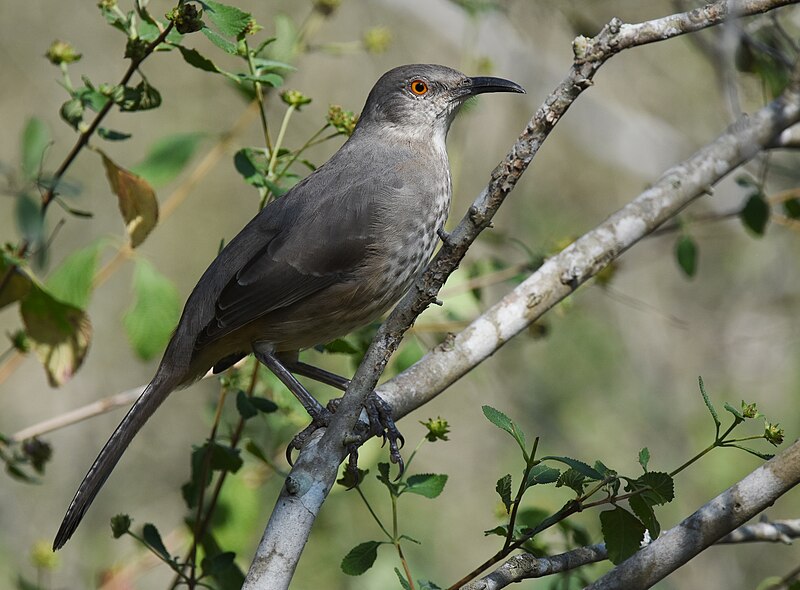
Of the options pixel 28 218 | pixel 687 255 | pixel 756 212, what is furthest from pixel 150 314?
pixel 756 212

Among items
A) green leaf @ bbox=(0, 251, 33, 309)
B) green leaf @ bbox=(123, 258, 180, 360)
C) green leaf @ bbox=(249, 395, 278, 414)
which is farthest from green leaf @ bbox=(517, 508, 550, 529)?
green leaf @ bbox=(0, 251, 33, 309)

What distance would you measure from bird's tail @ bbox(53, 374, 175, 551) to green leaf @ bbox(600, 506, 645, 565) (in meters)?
1.89

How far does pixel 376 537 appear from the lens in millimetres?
6141

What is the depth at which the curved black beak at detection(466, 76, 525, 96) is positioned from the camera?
394cm

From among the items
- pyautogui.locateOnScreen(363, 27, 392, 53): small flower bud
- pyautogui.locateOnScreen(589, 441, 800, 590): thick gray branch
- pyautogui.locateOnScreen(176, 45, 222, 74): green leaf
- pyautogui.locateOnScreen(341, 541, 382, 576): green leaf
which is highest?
pyautogui.locateOnScreen(363, 27, 392, 53): small flower bud

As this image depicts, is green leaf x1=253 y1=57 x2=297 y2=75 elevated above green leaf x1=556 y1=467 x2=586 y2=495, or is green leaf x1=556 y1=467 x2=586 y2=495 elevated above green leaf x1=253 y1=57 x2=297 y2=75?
green leaf x1=253 y1=57 x2=297 y2=75

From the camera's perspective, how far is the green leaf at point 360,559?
2.46 metres

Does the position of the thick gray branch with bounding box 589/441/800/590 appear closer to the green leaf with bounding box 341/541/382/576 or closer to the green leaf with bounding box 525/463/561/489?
the green leaf with bounding box 525/463/561/489

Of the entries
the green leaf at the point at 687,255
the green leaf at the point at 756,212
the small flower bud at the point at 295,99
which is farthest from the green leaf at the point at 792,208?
the small flower bud at the point at 295,99

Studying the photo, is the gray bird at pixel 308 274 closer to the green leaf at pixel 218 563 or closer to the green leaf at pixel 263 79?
the green leaf at pixel 218 563

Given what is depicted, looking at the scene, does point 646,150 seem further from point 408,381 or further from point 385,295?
point 408,381

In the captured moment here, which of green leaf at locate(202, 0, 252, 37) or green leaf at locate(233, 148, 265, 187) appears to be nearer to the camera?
green leaf at locate(202, 0, 252, 37)

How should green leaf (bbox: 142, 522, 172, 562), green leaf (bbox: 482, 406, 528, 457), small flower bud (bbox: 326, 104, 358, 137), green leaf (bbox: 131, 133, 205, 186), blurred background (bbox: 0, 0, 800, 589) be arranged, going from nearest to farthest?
1. green leaf (bbox: 482, 406, 528, 457)
2. green leaf (bbox: 142, 522, 172, 562)
3. small flower bud (bbox: 326, 104, 358, 137)
4. green leaf (bbox: 131, 133, 205, 186)
5. blurred background (bbox: 0, 0, 800, 589)

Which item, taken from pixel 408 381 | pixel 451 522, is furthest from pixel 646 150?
pixel 408 381
